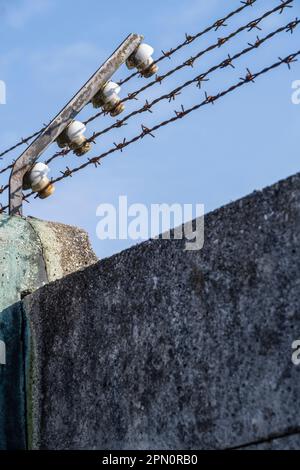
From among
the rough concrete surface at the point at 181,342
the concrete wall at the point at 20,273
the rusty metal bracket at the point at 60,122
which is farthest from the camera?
the rusty metal bracket at the point at 60,122

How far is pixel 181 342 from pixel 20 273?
1.28m

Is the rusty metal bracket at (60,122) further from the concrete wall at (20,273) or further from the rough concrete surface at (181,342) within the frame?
the rough concrete surface at (181,342)

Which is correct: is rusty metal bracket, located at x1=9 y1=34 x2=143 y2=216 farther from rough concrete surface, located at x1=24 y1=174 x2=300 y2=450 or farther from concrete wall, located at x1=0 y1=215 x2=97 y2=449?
rough concrete surface, located at x1=24 y1=174 x2=300 y2=450

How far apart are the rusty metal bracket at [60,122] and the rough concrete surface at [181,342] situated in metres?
0.84

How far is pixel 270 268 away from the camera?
10.5ft

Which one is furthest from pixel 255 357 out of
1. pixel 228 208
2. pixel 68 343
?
pixel 68 343

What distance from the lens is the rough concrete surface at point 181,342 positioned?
123 inches

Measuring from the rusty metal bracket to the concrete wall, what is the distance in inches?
9.9

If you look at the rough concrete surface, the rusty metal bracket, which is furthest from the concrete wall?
the rusty metal bracket

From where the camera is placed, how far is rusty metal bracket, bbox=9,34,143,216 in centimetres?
484

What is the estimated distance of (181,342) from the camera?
349 centimetres

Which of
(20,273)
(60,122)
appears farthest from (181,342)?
(60,122)

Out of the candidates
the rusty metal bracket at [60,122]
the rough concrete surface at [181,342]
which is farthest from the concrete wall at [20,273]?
the rusty metal bracket at [60,122]
